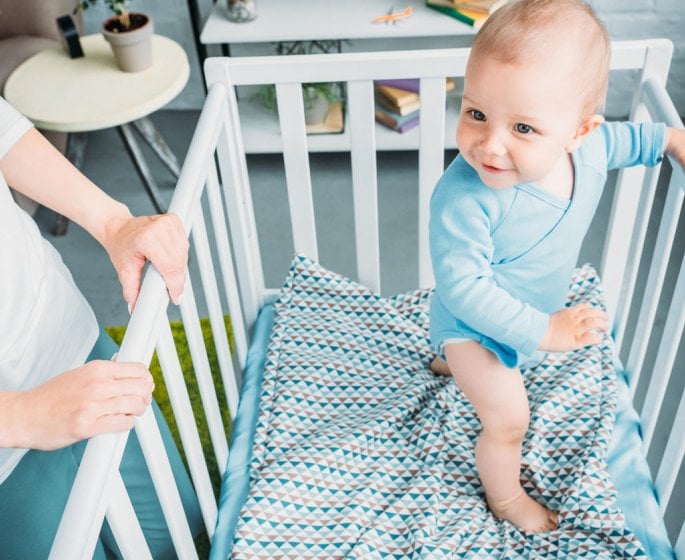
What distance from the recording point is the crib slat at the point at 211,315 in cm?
100

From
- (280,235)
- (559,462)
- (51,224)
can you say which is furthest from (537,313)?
(51,224)

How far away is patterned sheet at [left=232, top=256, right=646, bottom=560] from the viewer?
988 mm

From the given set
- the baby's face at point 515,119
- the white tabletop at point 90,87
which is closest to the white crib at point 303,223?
the baby's face at point 515,119

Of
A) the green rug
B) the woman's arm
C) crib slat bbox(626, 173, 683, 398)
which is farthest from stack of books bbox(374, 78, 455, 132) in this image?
the woman's arm

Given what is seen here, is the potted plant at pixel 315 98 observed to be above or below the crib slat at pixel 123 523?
below

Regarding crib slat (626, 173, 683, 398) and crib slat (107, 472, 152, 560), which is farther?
crib slat (626, 173, 683, 398)

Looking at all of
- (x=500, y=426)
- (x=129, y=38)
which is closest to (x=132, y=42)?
(x=129, y=38)

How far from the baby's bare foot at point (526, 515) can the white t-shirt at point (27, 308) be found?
1.93 feet

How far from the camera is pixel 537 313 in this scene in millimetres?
937

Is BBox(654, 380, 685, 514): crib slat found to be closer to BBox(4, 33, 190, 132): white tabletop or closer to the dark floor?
the dark floor

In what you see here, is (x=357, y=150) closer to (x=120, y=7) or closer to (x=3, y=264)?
(x=3, y=264)

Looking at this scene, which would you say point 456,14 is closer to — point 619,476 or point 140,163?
point 140,163

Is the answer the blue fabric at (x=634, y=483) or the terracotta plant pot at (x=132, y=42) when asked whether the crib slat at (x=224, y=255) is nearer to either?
the blue fabric at (x=634, y=483)

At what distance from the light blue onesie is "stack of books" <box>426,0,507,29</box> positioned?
1103mm
